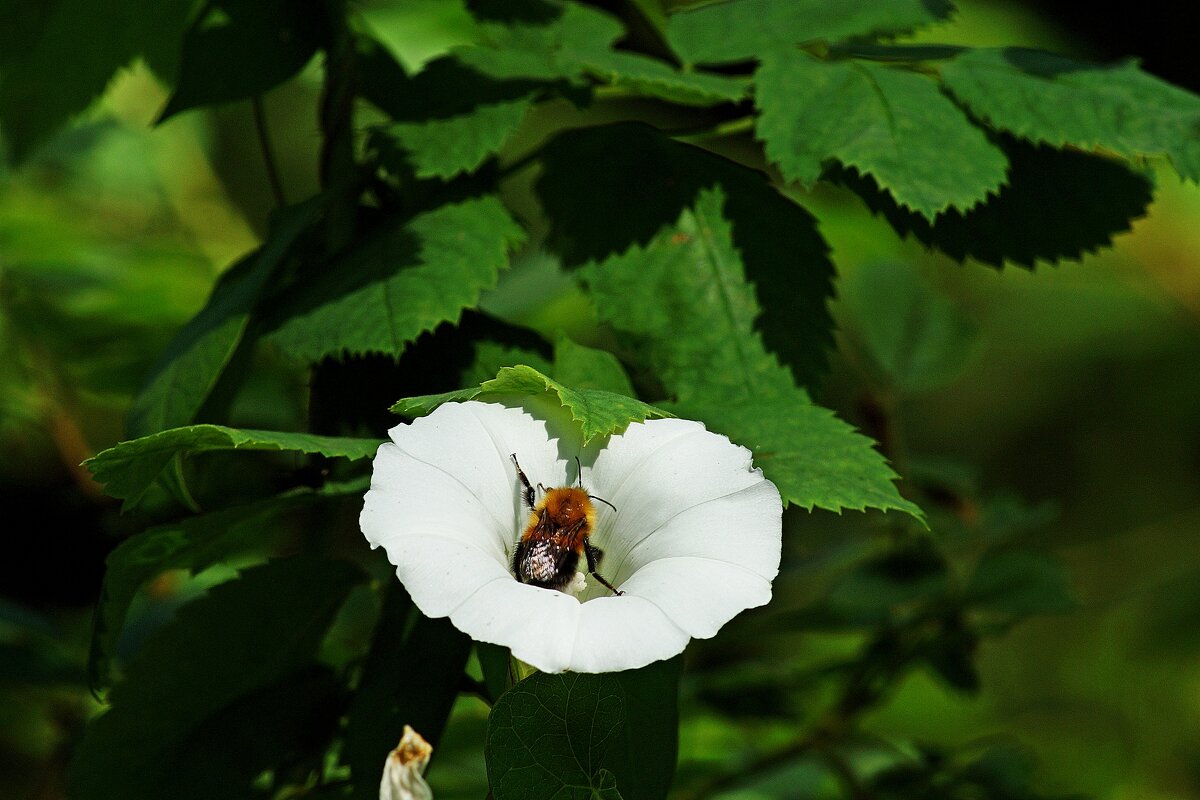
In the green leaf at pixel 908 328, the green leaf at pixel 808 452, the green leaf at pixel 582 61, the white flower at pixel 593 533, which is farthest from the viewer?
the green leaf at pixel 908 328

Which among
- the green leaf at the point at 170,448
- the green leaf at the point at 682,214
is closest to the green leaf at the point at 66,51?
the green leaf at the point at 682,214

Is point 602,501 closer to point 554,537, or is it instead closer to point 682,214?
point 554,537

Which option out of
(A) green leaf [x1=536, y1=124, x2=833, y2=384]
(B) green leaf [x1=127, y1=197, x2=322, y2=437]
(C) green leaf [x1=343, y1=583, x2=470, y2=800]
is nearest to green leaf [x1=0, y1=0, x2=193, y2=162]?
(B) green leaf [x1=127, y1=197, x2=322, y2=437]

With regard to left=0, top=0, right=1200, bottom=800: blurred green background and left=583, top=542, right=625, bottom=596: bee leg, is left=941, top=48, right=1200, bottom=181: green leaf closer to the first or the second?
left=0, top=0, right=1200, bottom=800: blurred green background

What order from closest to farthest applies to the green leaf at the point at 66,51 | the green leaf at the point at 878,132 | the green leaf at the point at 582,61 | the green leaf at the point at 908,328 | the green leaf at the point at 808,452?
1. the green leaf at the point at 808,452
2. the green leaf at the point at 878,132
3. the green leaf at the point at 582,61
4. the green leaf at the point at 66,51
5. the green leaf at the point at 908,328

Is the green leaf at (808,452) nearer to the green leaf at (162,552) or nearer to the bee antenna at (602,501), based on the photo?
the bee antenna at (602,501)

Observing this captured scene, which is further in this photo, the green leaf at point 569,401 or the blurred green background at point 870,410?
the blurred green background at point 870,410

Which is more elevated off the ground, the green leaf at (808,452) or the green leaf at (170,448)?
the green leaf at (170,448)
